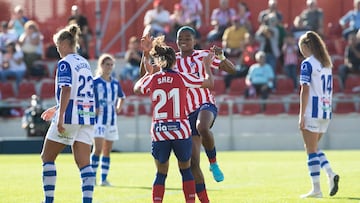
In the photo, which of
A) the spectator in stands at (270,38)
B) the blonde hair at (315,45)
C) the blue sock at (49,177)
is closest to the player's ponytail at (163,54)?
the blue sock at (49,177)

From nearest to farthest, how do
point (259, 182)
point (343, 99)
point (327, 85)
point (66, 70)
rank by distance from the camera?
point (66, 70) < point (327, 85) < point (259, 182) < point (343, 99)

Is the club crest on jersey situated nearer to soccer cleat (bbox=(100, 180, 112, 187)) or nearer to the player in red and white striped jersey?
the player in red and white striped jersey

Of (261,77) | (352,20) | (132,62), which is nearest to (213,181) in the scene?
(261,77)

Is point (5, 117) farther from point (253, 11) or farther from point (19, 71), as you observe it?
point (253, 11)

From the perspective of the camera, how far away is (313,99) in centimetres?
1348

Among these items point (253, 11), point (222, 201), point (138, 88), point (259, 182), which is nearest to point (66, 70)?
point (138, 88)

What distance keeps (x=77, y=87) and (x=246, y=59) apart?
18475 millimetres

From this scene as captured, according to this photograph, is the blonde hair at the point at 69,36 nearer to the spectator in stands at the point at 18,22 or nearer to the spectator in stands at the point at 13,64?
the spectator in stands at the point at 13,64

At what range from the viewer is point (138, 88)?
36.6 ft

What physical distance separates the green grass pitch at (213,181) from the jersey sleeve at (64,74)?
257 centimetres

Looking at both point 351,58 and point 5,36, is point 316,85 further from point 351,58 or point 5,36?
point 5,36

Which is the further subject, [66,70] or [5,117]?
[5,117]

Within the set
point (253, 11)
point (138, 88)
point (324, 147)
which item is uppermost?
point (253, 11)

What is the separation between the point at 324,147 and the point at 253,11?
6955 millimetres
